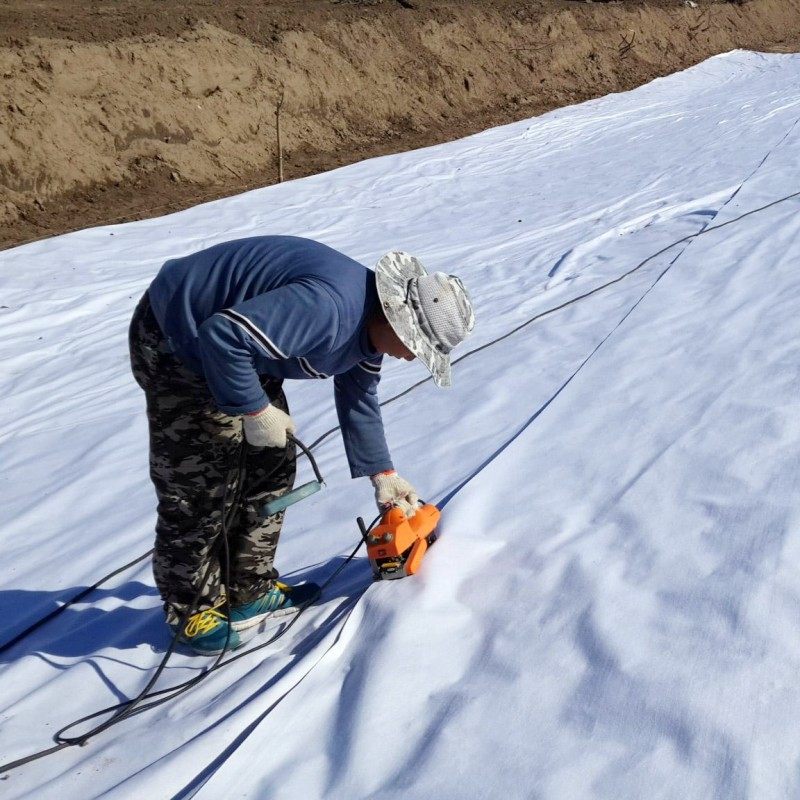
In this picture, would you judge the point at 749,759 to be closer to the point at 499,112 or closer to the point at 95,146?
the point at 95,146

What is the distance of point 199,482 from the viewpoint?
216cm

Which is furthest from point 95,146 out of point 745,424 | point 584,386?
point 745,424

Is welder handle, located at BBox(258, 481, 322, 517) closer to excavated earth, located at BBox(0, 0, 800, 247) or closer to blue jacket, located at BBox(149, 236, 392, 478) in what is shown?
blue jacket, located at BBox(149, 236, 392, 478)

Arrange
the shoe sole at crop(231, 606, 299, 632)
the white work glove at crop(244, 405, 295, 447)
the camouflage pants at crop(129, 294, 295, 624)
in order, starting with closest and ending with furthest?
1. the white work glove at crop(244, 405, 295, 447)
2. the camouflage pants at crop(129, 294, 295, 624)
3. the shoe sole at crop(231, 606, 299, 632)

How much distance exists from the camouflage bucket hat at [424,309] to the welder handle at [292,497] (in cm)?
41

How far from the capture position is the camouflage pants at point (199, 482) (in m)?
2.09

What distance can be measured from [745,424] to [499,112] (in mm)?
11266

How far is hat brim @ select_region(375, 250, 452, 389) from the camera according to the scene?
6.06 ft

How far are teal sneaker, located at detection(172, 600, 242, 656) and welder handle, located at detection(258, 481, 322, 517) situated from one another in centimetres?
32

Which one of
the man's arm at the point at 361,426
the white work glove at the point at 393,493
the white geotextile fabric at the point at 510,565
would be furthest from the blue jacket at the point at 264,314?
the white geotextile fabric at the point at 510,565

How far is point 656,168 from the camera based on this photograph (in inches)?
288

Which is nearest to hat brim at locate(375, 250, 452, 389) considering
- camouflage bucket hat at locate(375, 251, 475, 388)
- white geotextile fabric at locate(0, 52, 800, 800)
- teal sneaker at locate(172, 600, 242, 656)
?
camouflage bucket hat at locate(375, 251, 475, 388)

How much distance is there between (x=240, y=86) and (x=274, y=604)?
9.14 meters

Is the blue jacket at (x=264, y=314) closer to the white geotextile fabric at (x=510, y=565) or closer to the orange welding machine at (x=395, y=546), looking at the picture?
the orange welding machine at (x=395, y=546)
